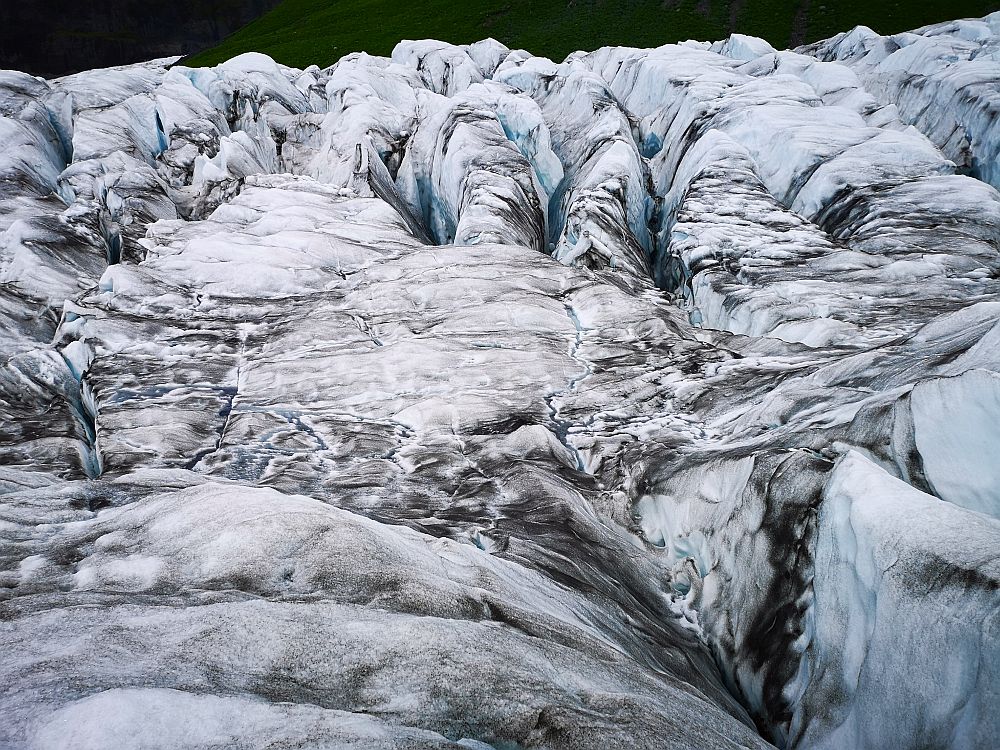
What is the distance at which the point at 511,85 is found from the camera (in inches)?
1583

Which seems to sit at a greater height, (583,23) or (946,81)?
A: (583,23)

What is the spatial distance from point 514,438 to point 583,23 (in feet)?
215

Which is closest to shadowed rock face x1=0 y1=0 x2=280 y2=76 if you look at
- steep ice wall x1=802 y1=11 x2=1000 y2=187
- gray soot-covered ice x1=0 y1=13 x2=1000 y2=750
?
gray soot-covered ice x1=0 y1=13 x2=1000 y2=750

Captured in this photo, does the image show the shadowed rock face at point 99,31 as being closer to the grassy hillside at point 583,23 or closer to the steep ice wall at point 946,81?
the grassy hillside at point 583,23

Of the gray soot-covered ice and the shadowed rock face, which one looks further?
the shadowed rock face

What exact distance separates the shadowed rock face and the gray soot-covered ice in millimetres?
97157

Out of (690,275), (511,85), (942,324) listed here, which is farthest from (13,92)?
(942,324)

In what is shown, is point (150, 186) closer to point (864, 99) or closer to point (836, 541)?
point (836, 541)

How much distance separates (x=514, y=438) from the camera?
38.1ft

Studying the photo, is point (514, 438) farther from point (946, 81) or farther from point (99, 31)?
point (99, 31)

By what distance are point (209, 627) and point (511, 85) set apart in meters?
41.1

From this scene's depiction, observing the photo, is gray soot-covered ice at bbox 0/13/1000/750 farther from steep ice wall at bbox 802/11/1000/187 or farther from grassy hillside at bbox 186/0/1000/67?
grassy hillside at bbox 186/0/1000/67

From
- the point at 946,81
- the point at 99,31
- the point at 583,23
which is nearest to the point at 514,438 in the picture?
the point at 946,81

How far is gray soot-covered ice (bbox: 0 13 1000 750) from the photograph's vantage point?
4945mm
